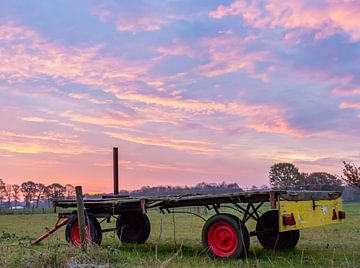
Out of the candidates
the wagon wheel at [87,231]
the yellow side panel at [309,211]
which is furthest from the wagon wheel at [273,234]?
the wagon wheel at [87,231]

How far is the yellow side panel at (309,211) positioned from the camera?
8529 mm

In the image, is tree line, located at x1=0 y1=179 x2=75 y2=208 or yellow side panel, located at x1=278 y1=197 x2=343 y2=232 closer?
yellow side panel, located at x1=278 y1=197 x2=343 y2=232

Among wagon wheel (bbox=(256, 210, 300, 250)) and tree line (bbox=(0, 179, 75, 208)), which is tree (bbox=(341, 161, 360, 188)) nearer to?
wagon wheel (bbox=(256, 210, 300, 250))

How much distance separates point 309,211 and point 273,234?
210 cm

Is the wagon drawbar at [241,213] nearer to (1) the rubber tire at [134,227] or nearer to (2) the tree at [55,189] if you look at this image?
(1) the rubber tire at [134,227]

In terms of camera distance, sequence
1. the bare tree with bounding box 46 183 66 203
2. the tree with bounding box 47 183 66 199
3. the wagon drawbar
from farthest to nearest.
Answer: the bare tree with bounding box 46 183 66 203
the tree with bounding box 47 183 66 199
the wagon drawbar

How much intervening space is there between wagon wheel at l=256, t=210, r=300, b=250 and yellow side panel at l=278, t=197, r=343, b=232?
1.32m

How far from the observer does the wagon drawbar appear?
8.75 meters

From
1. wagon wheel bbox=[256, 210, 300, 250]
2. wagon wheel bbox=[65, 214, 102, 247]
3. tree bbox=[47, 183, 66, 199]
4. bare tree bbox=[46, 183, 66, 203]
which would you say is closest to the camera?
wagon wheel bbox=[65, 214, 102, 247]

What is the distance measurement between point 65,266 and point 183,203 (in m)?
3.83

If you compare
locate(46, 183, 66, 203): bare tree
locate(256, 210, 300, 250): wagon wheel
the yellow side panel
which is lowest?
locate(256, 210, 300, 250): wagon wheel

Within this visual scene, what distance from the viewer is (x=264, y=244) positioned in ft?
36.8

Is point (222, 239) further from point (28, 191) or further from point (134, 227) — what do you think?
point (28, 191)

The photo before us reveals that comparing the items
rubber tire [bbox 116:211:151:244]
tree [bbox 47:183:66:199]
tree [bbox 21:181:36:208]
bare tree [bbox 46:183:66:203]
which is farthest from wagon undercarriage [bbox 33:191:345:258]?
tree [bbox 21:181:36:208]
